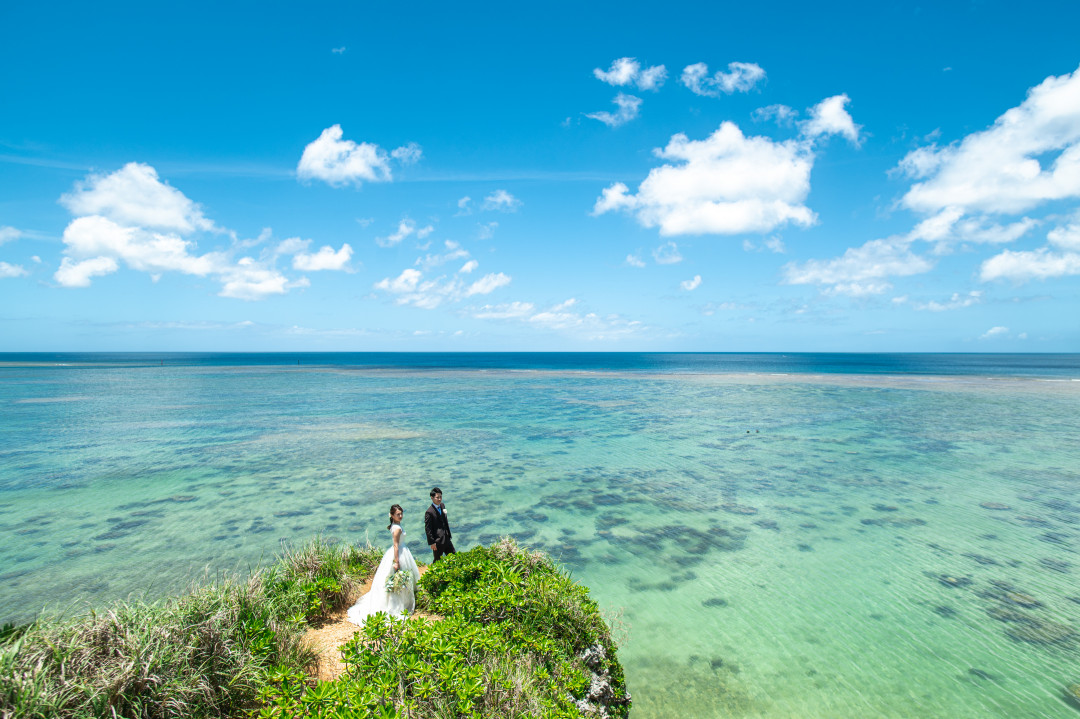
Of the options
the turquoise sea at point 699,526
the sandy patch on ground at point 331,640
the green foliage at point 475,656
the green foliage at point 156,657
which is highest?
the green foliage at point 156,657

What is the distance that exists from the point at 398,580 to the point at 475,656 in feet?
8.30

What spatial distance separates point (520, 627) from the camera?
25.0 feet

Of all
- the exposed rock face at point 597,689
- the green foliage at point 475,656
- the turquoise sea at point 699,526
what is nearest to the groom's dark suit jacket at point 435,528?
the green foliage at point 475,656

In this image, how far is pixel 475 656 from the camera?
21.5ft

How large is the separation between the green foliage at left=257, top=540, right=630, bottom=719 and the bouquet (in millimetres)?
640

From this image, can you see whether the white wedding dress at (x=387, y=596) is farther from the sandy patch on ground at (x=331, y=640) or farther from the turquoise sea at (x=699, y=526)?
the turquoise sea at (x=699, y=526)

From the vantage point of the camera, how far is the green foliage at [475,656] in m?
5.63

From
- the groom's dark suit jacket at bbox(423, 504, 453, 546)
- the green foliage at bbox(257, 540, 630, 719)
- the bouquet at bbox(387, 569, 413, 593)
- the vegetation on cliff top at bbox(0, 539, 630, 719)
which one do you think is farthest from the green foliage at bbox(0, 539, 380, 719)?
the groom's dark suit jacket at bbox(423, 504, 453, 546)

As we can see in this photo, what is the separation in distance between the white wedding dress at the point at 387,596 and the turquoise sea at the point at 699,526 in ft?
14.0

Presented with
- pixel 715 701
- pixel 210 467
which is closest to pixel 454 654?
pixel 715 701

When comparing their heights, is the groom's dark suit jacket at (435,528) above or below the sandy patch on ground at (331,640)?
above

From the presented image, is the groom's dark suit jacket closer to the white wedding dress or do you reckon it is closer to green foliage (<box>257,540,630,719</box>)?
green foliage (<box>257,540,630,719</box>)

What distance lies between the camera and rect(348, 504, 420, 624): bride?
8484 millimetres

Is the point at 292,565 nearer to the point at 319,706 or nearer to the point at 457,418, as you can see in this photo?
the point at 319,706
